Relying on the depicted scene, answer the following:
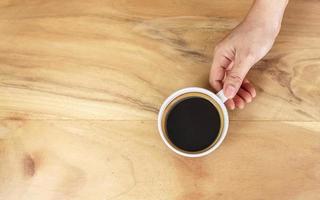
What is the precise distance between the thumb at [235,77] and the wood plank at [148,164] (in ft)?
0.29

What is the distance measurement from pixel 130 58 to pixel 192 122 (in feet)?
0.62

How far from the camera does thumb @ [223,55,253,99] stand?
0.65m

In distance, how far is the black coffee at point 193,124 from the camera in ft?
2.20

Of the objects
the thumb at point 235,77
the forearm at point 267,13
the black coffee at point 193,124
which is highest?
the forearm at point 267,13

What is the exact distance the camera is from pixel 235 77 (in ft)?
2.18

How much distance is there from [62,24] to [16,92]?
17 centimetres

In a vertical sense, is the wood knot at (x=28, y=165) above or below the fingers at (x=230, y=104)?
below

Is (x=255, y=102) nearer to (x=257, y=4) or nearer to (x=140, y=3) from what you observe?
(x=257, y=4)

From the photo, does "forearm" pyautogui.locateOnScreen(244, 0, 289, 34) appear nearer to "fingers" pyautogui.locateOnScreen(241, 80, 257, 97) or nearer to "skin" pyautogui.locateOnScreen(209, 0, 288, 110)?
"skin" pyautogui.locateOnScreen(209, 0, 288, 110)

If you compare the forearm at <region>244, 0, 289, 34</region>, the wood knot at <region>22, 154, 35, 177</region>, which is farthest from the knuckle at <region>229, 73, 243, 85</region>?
the wood knot at <region>22, 154, 35, 177</region>

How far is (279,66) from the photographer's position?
28.6 inches

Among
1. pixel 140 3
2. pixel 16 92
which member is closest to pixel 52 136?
pixel 16 92

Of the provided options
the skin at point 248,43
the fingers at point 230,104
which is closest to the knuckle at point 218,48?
the skin at point 248,43

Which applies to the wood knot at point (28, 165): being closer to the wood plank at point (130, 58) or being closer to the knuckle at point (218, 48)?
the wood plank at point (130, 58)
